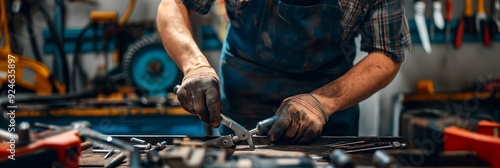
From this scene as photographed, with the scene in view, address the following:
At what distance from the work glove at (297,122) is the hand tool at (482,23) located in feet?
6.35

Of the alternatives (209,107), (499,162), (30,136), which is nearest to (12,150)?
(30,136)

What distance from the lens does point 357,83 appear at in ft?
3.67

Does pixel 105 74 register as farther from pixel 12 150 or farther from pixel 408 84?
pixel 12 150

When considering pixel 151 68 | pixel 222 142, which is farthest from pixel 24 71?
pixel 222 142

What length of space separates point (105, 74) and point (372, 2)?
190 cm

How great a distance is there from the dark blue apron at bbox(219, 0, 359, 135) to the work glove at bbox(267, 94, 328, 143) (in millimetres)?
224

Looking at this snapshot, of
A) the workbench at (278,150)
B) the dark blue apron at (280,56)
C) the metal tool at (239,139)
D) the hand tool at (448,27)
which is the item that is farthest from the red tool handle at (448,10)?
the metal tool at (239,139)

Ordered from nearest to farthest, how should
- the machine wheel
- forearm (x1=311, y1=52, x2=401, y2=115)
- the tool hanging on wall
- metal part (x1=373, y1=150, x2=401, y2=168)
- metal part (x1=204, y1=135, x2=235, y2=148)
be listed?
metal part (x1=373, y1=150, x2=401, y2=168) → metal part (x1=204, y1=135, x2=235, y2=148) → forearm (x1=311, y1=52, x2=401, y2=115) → the machine wheel → the tool hanging on wall

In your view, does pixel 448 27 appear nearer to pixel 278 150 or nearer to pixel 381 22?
pixel 381 22

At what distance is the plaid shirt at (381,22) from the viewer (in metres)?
1.16

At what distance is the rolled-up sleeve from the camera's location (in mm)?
1153

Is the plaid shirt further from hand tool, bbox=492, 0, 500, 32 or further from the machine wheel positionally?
hand tool, bbox=492, 0, 500, 32

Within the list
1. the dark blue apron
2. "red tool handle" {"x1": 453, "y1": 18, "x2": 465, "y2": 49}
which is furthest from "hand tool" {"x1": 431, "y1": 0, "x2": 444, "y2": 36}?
the dark blue apron

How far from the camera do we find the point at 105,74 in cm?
262
